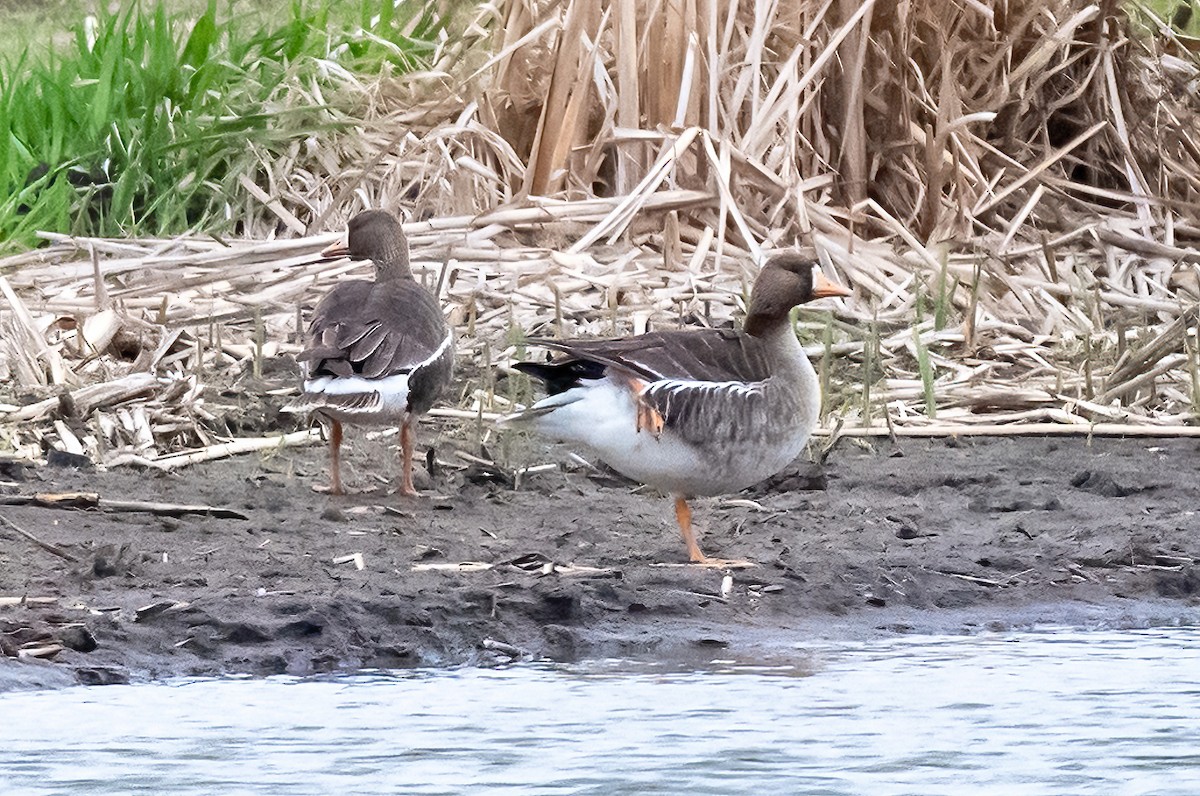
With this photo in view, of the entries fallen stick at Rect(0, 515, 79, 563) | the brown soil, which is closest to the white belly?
the brown soil

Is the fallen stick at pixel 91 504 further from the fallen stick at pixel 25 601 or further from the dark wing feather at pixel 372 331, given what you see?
the fallen stick at pixel 25 601

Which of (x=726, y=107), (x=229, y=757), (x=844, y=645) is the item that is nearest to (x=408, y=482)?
(x=844, y=645)

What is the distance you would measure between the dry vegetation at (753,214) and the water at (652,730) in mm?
2647

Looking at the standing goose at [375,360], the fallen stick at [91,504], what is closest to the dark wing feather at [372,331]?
the standing goose at [375,360]

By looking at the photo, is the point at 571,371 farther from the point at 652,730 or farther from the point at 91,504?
the point at 652,730

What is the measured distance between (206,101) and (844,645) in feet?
20.9

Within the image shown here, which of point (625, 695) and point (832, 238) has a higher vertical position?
point (832, 238)

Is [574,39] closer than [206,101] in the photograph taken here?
Yes

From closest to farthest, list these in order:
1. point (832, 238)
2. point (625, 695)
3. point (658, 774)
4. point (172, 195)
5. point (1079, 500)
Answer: point (658, 774), point (625, 695), point (1079, 500), point (832, 238), point (172, 195)

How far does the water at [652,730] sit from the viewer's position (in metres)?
4.31

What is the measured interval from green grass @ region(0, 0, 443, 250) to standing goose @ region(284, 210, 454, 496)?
2.96 metres

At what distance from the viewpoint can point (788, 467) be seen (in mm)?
7359

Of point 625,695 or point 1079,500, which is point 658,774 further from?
point 1079,500

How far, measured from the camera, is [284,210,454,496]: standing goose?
6977 millimetres
